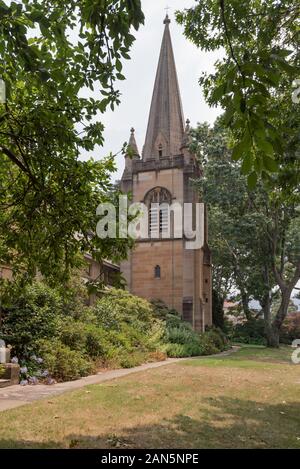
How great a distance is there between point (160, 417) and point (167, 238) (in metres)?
26.9

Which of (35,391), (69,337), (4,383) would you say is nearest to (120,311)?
(69,337)

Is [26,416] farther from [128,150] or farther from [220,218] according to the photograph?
[220,218]

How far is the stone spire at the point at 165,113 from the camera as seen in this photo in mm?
37344

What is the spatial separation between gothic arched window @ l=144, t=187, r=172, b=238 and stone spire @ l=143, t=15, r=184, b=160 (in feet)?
10.3

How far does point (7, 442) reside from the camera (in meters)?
5.21

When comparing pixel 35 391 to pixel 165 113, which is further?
pixel 165 113

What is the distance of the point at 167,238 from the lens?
111 feet

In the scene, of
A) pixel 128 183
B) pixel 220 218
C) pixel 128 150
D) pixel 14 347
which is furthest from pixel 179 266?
pixel 128 150

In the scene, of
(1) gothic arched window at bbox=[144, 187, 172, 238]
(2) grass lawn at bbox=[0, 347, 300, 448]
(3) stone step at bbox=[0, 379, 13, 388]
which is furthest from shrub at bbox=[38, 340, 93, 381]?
(1) gothic arched window at bbox=[144, 187, 172, 238]

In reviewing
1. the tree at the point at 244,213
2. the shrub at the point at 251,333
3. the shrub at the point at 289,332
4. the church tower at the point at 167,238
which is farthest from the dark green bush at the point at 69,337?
the shrub at the point at 289,332

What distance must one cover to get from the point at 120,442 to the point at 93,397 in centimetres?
302

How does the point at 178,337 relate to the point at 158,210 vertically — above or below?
below

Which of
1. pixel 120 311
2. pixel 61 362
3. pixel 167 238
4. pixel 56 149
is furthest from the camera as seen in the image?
pixel 167 238

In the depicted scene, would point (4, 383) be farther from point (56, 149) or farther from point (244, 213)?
point (244, 213)
